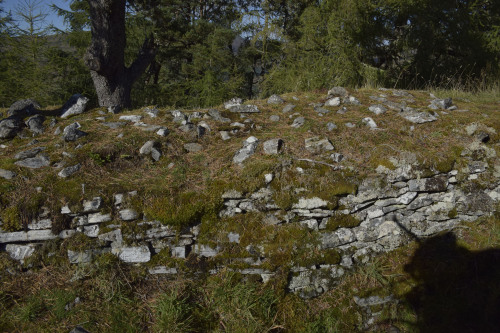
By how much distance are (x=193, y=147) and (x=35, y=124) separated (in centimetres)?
→ 259

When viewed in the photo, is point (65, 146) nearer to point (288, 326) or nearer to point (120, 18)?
point (288, 326)

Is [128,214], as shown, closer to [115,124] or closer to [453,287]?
[115,124]

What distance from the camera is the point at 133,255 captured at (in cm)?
300

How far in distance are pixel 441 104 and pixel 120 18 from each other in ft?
22.7

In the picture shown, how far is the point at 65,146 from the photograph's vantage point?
3781mm

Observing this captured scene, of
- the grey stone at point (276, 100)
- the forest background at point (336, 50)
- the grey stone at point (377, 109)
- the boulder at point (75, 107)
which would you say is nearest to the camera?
the grey stone at point (377, 109)

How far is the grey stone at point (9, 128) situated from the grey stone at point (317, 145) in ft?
14.3

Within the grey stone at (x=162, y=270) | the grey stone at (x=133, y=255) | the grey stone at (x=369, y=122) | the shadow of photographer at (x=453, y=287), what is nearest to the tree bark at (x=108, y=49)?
the grey stone at (x=133, y=255)

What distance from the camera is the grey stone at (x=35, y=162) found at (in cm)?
347

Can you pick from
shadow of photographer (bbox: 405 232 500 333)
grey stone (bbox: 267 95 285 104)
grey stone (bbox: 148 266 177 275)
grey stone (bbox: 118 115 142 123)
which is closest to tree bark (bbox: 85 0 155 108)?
grey stone (bbox: 118 115 142 123)

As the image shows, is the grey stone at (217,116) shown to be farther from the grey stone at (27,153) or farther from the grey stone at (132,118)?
the grey stone at (27,153)

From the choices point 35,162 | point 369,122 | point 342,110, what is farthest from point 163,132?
point 369,122

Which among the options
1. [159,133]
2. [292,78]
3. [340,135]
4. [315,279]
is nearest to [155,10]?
[292,78]

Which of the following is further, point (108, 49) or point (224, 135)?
point (108, 49)
